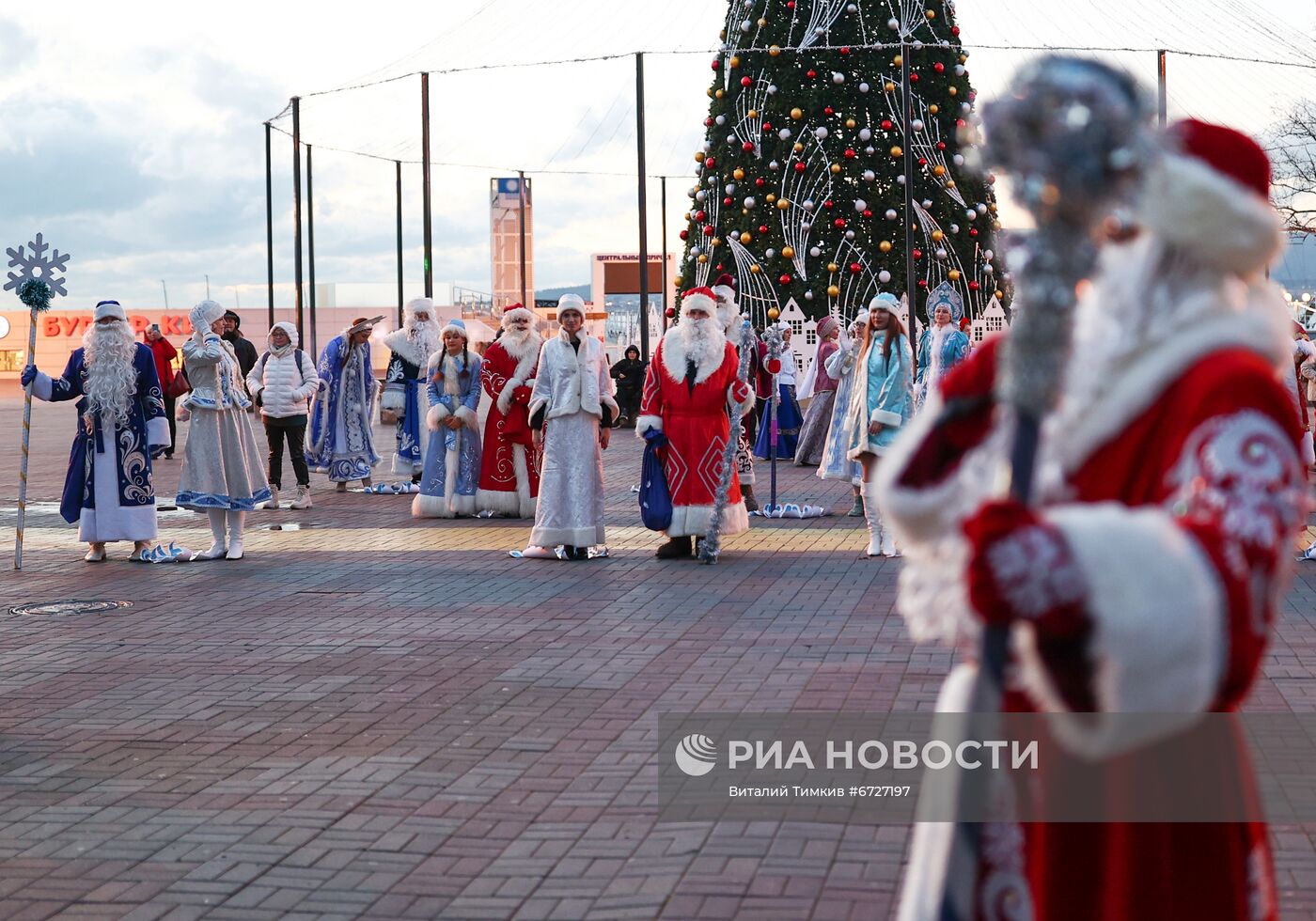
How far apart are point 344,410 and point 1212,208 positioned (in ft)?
53.9

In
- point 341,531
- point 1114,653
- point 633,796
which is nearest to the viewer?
point 1114,653

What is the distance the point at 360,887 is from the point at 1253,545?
11.2 ft

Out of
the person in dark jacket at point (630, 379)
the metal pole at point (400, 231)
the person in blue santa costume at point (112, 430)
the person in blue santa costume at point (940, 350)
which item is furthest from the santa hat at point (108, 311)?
the metal pole at point (400, 231)

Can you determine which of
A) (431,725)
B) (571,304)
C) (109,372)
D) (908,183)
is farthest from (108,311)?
(908,183)

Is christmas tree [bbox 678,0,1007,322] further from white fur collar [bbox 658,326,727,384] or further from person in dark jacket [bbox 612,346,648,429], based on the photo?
white fur collar [bbox 658,326,727,384]

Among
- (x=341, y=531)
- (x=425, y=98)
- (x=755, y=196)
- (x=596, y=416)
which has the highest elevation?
(x=425, y=98)

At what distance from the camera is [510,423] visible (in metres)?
14.8

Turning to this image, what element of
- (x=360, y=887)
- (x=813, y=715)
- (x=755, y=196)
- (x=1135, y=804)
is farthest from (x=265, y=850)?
(x=755, y=196)

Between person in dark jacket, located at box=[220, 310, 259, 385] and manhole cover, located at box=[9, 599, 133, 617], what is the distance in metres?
5.58

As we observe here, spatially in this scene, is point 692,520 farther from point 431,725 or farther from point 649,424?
point 431,725

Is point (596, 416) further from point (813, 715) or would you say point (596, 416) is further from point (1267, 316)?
point (1267, 316)

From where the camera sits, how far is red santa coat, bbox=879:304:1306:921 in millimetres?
1811

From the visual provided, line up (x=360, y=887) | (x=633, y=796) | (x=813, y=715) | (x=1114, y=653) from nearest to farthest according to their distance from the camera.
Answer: (x=1114, y=653) → (x=360, y=887) → (x=633, y=796) → (x=813, y=715)

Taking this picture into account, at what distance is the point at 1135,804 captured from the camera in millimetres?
2080
